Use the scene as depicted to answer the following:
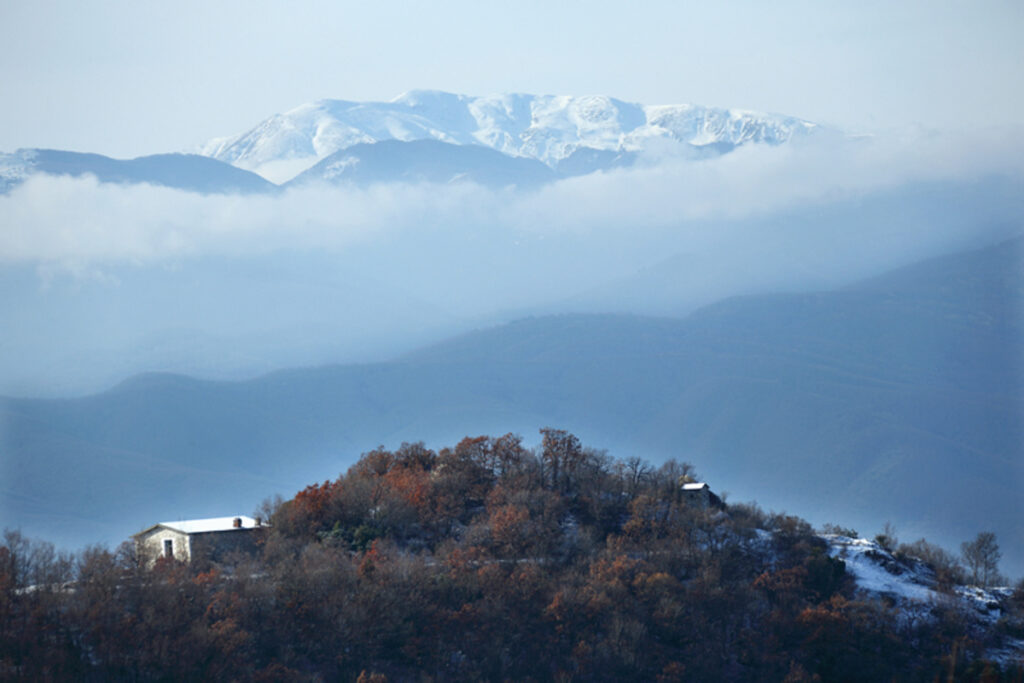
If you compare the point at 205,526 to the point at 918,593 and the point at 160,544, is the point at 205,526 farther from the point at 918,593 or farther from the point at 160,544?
the point at 918,593

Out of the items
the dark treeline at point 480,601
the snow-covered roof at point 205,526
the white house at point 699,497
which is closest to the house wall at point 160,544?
the snow-covered roof at point 205,526

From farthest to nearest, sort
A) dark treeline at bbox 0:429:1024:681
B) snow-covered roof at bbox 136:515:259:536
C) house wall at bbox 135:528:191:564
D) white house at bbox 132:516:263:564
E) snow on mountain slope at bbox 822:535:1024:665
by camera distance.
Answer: snow-covered roof at bbox 136:515:259:536 < snow on mountain slope at bbox 822:535:1024:665 < white house at bbox 132:516:263:564 < house wall at bbox 135:528:191:564 < dark treeline at bbox 0:429:1024:681

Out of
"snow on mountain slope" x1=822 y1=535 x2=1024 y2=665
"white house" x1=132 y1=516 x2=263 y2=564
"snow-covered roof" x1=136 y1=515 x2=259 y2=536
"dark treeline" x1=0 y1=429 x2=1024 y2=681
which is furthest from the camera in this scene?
"snow-covered roof" x1=136 y1=515 x2=259 y2=536

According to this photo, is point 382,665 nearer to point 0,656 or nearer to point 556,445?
point 0,656

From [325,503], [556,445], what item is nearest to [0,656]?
[325,503]

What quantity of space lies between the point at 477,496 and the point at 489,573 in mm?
10970

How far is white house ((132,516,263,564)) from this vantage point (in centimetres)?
7131

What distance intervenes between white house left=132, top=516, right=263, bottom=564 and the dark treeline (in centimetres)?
113

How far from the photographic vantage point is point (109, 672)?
58.8 m

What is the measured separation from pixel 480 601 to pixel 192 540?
1775cm

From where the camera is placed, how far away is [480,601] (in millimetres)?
69625

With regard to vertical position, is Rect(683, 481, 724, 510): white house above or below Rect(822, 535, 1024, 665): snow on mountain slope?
above

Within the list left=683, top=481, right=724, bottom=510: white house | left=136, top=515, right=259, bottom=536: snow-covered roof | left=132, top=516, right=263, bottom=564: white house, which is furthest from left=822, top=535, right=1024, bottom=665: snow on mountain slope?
left=136, top=515, right=259, bottom=536: snow-covered roof

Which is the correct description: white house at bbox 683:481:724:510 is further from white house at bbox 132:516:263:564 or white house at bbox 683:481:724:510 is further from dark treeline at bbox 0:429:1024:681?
white house at bbox 132:516:263:564
